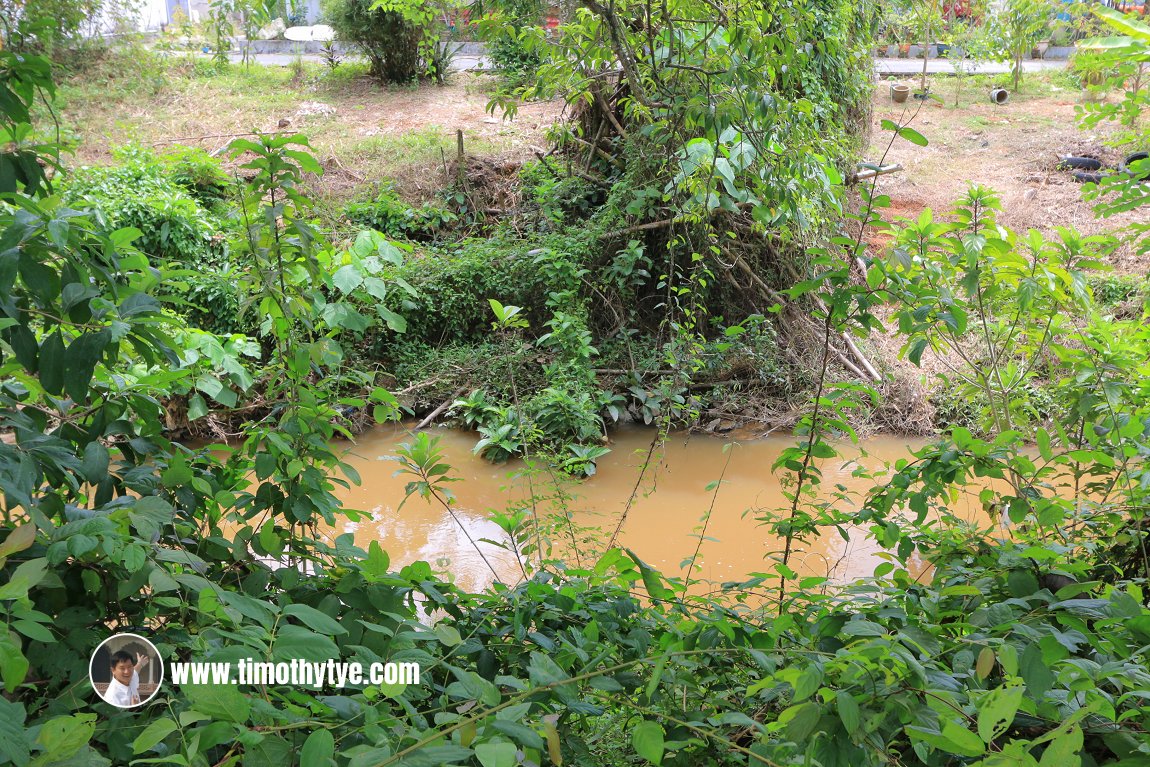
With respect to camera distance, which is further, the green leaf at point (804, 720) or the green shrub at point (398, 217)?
the green shrub at point (398, 217)

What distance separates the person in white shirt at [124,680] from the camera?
3.87ft

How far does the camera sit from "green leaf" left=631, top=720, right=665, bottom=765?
109 cm

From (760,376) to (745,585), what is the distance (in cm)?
464

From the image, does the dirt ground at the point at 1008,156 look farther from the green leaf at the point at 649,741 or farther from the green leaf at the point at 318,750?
the green leaf at the point at 318,750

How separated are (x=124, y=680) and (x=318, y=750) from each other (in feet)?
1.35

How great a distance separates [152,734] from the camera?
96 cm

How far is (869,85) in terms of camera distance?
756 cm

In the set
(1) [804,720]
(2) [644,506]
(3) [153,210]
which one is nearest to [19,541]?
(1) [804,720]

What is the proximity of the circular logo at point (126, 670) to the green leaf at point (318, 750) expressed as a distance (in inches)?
13.5

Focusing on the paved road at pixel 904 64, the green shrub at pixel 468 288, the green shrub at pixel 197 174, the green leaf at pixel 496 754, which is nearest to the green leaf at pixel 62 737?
the green leaf at pixel 496 754

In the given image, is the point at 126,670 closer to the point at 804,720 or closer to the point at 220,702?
the point at 220,702

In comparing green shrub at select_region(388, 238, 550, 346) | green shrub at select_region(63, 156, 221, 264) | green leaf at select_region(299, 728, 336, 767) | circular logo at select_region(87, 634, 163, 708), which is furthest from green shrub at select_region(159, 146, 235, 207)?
green leaf at select_region(299, 728, 336, 767)

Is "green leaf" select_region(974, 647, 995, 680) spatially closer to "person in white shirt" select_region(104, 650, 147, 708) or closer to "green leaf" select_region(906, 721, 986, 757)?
"green leaf" select_region(906, 721, 986, 757)

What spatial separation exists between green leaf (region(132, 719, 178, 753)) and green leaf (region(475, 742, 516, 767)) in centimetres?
35
